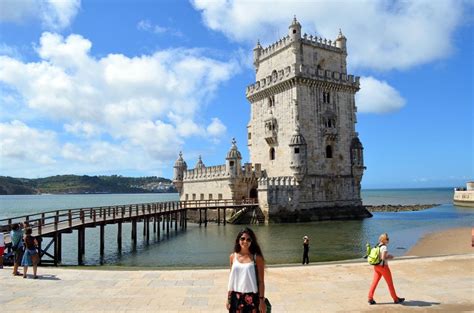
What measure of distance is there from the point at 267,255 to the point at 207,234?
13063 mm

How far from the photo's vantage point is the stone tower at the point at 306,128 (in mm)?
42469

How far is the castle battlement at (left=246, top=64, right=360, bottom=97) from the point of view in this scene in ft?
142

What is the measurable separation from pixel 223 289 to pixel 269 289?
3.88 ft

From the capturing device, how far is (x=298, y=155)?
42.2 m

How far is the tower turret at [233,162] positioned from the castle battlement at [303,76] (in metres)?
8.31

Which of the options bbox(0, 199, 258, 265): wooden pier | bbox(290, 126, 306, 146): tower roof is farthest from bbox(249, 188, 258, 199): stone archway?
bbox(290, 126, 306, 146): tower roof

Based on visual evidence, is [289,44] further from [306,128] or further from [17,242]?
[17,242]

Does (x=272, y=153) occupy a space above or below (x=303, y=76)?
below

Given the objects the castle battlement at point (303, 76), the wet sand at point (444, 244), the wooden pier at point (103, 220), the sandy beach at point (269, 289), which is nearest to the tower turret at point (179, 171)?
the wooden pier at point (103, 220)

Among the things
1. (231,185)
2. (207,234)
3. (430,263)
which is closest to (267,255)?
(430,263)

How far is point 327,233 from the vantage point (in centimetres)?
3309

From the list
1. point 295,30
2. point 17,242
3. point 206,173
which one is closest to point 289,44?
point 295,30

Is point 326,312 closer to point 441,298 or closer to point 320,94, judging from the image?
point 441,298

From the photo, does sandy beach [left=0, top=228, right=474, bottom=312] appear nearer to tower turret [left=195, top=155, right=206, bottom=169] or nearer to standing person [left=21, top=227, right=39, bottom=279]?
standing person [left=21, top=227, right=39, bottom=279]
